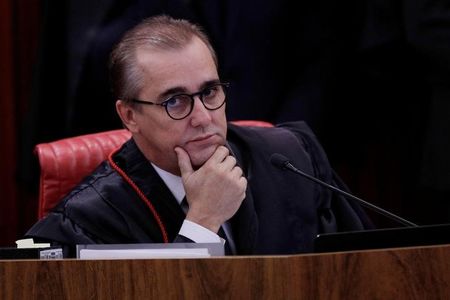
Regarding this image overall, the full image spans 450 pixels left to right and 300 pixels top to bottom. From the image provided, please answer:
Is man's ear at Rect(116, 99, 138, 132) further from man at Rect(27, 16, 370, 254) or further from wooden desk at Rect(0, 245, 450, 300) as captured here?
wooden desk at Rect(0, 245, 450, 300)

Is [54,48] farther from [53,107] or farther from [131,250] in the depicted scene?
[131,250]

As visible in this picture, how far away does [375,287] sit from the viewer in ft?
4.49

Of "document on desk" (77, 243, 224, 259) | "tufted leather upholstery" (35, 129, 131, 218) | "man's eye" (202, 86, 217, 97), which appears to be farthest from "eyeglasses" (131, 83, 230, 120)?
"document on desk" (77, 243, 224, 259)

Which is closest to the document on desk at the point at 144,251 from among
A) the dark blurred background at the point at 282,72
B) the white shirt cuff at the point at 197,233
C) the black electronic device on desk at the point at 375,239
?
the black electronic device on desk at the point at 375,239

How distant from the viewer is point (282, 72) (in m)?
2.99

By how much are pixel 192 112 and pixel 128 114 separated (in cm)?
17

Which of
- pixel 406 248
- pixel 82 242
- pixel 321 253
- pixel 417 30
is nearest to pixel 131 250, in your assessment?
pixel 321 253

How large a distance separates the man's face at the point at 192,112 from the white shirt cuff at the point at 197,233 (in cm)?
18

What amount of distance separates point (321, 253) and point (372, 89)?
71.6 inches

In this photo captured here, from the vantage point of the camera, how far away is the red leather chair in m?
2.13

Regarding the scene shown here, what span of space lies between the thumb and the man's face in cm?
1

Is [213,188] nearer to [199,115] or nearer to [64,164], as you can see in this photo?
[199,115]

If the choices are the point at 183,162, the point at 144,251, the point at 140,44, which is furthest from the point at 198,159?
the point at 144,251

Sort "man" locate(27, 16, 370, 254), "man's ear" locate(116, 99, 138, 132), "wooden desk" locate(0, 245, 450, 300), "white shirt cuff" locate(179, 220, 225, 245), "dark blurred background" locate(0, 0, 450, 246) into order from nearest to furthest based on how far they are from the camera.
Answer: "wooden desk" locate(0, 245, 450, 300), "white shirt cuff" locate(179, 220, 225, 245), "man" locate(27, 16, 370, 254), "man's ear" locate(116, 99, 138, 132), "dark blurred background" locate(0, 0, 450, 246)
